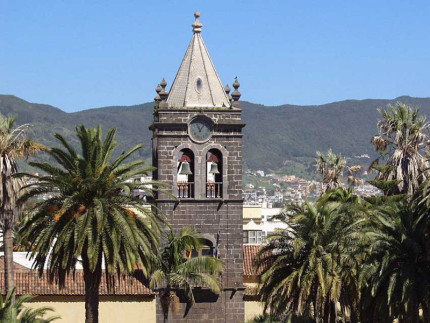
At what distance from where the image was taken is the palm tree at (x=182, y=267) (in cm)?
5488

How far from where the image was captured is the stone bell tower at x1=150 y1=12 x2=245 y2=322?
191ft

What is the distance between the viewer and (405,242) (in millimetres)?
47469

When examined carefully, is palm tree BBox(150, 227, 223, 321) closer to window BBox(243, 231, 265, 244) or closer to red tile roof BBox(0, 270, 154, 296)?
red tile roof BBox(0, 270, 154, 296)

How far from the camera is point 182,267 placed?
55.3 meters

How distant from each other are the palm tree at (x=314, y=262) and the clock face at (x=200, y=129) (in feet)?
20.6

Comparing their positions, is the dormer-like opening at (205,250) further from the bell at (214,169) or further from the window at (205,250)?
the bell at (214,169)

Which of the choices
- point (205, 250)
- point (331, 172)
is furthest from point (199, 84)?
point (331, 172)

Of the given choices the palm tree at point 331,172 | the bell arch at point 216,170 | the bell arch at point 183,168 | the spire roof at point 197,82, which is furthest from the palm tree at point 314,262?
the palm tree at point 331,172

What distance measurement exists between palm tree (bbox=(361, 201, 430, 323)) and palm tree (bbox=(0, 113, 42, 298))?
16.9 meters

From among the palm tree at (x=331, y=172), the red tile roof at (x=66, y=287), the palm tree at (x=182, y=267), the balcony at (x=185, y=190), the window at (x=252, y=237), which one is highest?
the palm tree at (x=331, y=172)

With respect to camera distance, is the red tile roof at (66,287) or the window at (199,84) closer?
the red tile roof at (66,287)

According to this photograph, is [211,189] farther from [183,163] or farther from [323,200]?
[323,200]

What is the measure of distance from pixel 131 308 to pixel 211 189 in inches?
280

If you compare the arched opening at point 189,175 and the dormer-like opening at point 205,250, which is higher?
the arched opening at point 189,175
